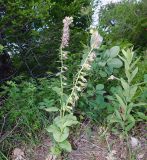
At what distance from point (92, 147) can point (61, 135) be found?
898 millimetres

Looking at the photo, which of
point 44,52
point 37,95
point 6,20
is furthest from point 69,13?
point 37,95

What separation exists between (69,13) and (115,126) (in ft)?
7.99

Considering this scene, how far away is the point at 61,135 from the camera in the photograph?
2287 mm

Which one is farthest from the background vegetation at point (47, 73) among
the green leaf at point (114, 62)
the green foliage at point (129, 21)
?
the green foliage at point (129, 21)

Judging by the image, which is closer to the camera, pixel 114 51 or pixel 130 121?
pixel 130 121

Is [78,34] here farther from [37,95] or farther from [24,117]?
[24,117]

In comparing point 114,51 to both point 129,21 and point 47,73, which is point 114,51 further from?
point 129,21

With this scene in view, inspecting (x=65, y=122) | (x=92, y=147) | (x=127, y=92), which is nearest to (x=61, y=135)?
(x=65, y=122)

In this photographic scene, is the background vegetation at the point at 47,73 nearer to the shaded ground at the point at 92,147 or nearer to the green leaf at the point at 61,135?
the shaded ground at the point at 92,147

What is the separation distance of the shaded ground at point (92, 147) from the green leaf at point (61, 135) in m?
0.54

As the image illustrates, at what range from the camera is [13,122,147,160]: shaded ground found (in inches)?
115

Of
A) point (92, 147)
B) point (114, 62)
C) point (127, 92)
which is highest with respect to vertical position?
point (114, 62)

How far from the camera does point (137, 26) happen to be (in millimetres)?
9922

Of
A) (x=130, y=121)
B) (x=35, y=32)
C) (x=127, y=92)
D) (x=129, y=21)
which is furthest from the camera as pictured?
(x=129, y=21)
